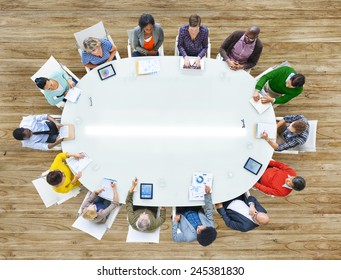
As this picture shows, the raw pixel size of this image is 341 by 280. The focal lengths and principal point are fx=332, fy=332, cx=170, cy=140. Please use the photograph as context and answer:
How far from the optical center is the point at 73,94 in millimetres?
3234

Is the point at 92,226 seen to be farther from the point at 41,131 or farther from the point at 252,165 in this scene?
the point at 252,165

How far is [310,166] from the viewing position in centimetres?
404

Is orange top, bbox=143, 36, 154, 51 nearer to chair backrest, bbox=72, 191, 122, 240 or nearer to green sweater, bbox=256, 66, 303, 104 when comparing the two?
green sweater, bbox=256, 66, 303, 104

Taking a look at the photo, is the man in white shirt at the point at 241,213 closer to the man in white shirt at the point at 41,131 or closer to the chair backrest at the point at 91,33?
the man in white shirt at the point at 41,131

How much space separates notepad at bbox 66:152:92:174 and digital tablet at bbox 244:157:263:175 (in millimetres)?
1503

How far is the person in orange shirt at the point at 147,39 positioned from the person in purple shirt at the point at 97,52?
26 cm

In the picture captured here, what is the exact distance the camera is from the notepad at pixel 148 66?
324 centimetres

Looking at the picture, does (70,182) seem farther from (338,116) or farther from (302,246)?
A: (338,116)

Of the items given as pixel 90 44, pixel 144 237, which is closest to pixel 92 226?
pixel 144 237

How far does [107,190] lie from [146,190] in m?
0.37

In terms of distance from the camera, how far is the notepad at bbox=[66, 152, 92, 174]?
317 centimetres

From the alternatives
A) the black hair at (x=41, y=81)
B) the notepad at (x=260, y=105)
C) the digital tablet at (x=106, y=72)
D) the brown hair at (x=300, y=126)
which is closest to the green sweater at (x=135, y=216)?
the digital tablet at (x=106, y=72)

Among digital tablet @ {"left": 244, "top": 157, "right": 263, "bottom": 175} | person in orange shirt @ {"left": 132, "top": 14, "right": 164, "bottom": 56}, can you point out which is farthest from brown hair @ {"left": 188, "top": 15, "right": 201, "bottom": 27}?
digital tablet @ {"left": 244, "top": 157, "right": 263, "bottom": 175}

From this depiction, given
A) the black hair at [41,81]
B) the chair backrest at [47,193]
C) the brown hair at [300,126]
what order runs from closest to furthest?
the brown hair at [300,126]
the black hair at [41,81]
the chair backrest at [47,193]
